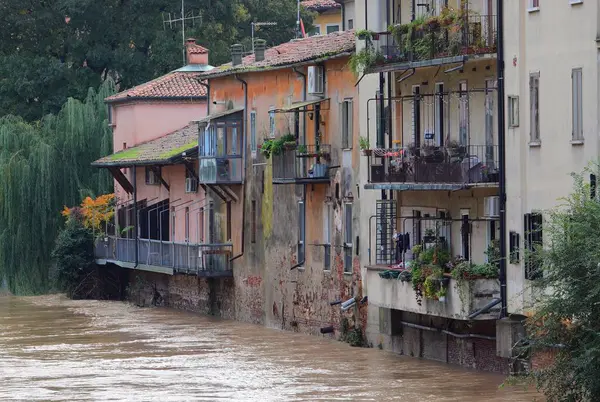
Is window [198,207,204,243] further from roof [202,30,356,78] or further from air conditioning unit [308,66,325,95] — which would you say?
air conditioning unit [308,66,325,95]

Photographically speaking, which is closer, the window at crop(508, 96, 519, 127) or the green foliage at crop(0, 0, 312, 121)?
the window at crop(508, 96, 519, 127)

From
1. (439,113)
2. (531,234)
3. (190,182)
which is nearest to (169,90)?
(190,182)

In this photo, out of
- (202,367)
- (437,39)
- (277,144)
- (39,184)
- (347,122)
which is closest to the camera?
(437,39)

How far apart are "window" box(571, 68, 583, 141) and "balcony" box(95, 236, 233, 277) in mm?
21912

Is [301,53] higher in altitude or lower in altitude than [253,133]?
higher

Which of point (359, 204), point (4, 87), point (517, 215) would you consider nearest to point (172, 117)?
point (4, 87)

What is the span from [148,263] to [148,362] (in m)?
17.1

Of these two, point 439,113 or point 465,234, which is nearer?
point 465,234

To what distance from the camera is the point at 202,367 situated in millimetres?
39125

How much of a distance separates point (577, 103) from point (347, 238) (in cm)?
1280

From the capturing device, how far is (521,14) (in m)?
33.5

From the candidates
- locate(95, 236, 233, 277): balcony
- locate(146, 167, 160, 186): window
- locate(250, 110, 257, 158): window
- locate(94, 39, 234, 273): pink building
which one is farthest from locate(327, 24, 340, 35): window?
locate(250, 110, 257, 158): window

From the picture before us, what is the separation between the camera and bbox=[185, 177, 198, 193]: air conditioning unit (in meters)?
56.1

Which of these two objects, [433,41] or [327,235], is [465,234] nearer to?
[433,41]
